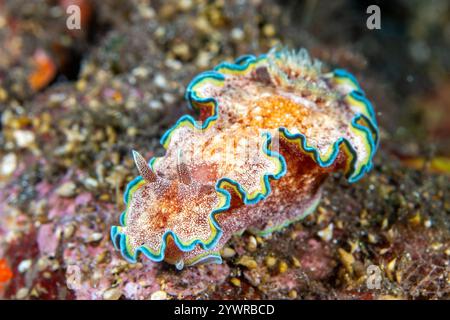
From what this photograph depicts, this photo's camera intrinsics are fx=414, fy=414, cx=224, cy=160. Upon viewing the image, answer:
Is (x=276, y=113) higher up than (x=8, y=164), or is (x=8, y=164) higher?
(x=276, y=113)

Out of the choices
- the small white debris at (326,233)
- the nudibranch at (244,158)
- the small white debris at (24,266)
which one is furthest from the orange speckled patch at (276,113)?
the small white debris at (24,266)

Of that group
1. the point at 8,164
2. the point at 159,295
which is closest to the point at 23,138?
the point at 8,164

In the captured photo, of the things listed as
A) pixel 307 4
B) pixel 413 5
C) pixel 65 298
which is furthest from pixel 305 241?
pixel 413 5

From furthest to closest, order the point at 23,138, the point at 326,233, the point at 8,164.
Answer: the point at 23,138 → the point at 8,164 → the point at 326,233

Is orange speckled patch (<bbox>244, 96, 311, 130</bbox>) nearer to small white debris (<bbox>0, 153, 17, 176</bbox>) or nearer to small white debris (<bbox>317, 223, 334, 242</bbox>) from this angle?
small white debris (<bbox>317, 223, 334, 242</bbox>)

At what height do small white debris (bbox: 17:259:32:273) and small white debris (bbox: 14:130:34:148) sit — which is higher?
small white debris (bbox: 14:130:34:148)

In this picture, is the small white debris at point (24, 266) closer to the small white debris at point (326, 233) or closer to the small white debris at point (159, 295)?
the small white debris at point (159, 295)

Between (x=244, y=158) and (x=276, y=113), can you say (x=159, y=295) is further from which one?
(x=276, y=113)

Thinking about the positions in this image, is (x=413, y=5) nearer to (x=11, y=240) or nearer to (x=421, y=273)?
(x=421, y=273)

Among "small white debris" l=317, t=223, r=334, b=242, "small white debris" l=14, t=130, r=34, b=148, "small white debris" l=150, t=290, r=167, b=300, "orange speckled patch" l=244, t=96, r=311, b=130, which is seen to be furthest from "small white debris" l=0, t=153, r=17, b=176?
"small white debris" l=317, t=223, r=334, b=242
